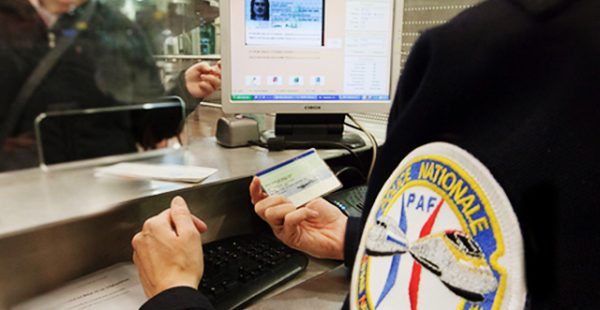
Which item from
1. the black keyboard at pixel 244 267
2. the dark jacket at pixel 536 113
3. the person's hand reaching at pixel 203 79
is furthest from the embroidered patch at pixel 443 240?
the person's hand reaching at pixel 203 79

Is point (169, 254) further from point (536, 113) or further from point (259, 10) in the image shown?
point (259, 10)

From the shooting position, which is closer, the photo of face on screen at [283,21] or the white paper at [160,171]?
the white paper at [160,171]

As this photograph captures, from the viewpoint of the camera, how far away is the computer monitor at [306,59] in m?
0.99

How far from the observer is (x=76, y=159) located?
442 millimetres

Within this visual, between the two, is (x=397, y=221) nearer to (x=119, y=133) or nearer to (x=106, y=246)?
(x=119, y=133)

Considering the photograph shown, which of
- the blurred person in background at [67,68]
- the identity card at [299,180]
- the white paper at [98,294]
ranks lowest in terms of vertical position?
the white paper at [98,294]

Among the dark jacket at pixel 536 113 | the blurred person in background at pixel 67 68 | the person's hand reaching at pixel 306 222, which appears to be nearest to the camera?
the dark jacket at pixel 536 113

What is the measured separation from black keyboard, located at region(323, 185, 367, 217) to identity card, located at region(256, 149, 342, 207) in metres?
0.08

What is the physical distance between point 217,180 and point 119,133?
0.30 metres

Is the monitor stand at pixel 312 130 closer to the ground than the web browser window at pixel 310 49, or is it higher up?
closer to the ground

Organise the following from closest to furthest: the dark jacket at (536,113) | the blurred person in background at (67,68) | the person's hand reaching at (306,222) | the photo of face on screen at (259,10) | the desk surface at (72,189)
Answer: the dark jacket at (536,113) < the blurred person in background at (67,68) < the desk surface at (72,189) < the person's hand reaching at (306,222) < the photo of face on screen at (259,10)

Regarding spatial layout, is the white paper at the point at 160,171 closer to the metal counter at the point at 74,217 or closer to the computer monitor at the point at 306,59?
the metal counter at the point at 74,217

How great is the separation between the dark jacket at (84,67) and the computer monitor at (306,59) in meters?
0.54

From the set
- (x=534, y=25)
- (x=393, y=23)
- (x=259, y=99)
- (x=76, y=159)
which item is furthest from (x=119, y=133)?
(x=393, y=23)
